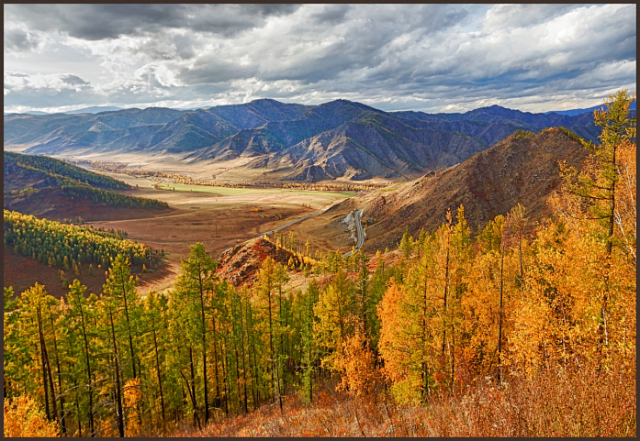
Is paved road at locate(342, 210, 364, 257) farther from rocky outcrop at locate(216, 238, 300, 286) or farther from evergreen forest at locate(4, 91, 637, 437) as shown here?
evergreen forest at locate(4, 91, 637, 437)

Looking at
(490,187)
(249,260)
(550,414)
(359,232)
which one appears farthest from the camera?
(359,232)

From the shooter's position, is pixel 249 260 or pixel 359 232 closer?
pixel 249 260

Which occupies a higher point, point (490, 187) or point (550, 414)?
point (490, 187)

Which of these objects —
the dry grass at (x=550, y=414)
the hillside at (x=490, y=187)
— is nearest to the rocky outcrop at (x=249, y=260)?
the hillside at (x=490, y=187)

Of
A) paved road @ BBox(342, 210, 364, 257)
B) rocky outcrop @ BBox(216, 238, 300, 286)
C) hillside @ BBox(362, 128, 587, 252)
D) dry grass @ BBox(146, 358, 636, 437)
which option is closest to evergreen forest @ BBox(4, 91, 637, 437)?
dry grass @ BBox(146, 358, 636, 437)

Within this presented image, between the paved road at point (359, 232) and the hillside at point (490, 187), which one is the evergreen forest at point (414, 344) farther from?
the hillside at point (490, 187)

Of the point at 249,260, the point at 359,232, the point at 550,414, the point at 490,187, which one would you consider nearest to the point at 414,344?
the point at 550,414

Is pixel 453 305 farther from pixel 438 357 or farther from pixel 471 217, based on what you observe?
pixel 471 217

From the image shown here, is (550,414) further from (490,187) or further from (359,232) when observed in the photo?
(359,232)

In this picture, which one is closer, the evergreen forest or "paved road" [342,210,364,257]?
the evergreen forest

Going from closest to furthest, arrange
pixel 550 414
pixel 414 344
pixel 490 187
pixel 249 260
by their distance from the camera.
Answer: pixel 550 414, pixel 414 344, pixel 249 260, pixel 490 187
